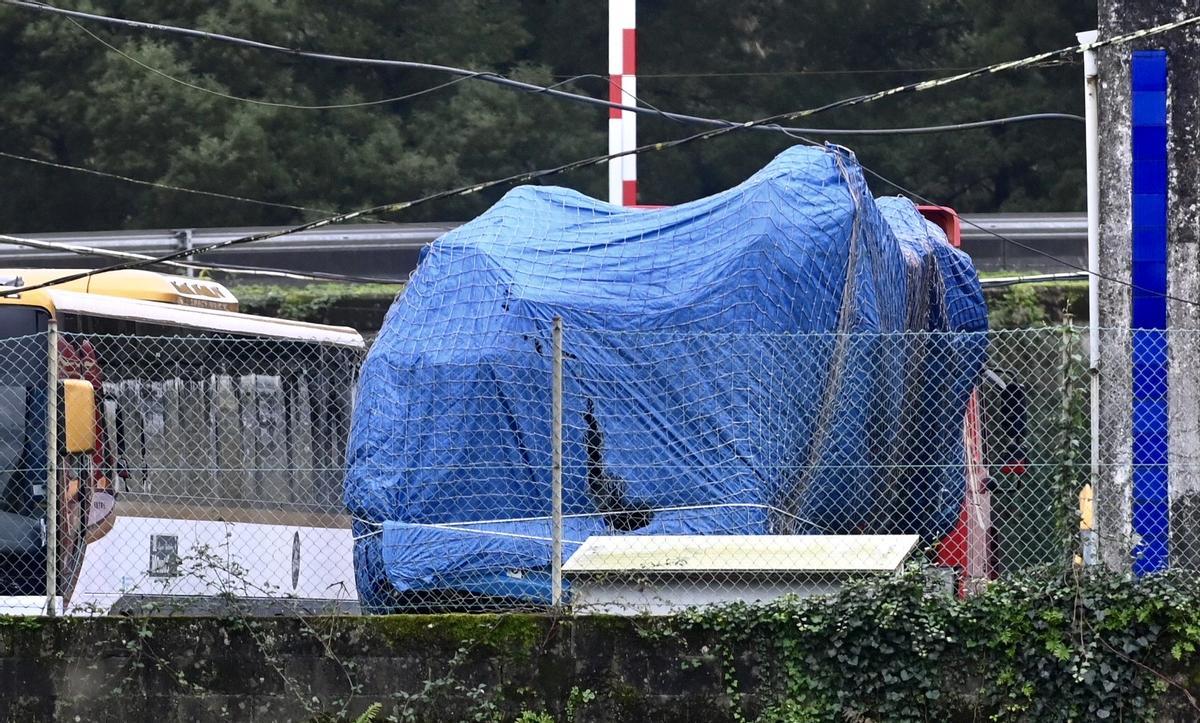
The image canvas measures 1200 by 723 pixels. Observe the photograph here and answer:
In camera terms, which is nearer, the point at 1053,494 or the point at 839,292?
the point at 1053,494

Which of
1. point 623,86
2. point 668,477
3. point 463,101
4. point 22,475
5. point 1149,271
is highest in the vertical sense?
point 463,101

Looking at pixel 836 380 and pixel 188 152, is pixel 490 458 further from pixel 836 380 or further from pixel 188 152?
pixel 188 152

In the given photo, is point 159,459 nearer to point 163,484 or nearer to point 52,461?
point 163,484

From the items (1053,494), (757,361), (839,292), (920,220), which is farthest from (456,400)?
(920,220)

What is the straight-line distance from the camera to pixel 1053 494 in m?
8.34

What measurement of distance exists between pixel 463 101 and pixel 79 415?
67.4 feet

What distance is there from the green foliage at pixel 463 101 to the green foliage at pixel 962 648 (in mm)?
21242

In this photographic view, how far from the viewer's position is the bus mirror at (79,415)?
34.6 feet

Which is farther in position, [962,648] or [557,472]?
[557,472]

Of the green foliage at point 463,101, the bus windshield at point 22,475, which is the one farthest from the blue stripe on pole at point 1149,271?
the green foliage at point 463,101

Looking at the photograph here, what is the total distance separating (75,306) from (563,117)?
20.0m

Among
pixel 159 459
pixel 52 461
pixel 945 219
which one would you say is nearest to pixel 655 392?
pixel 52 461

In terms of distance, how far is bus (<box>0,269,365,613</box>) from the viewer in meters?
9.44

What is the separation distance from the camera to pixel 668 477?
30.0ft
